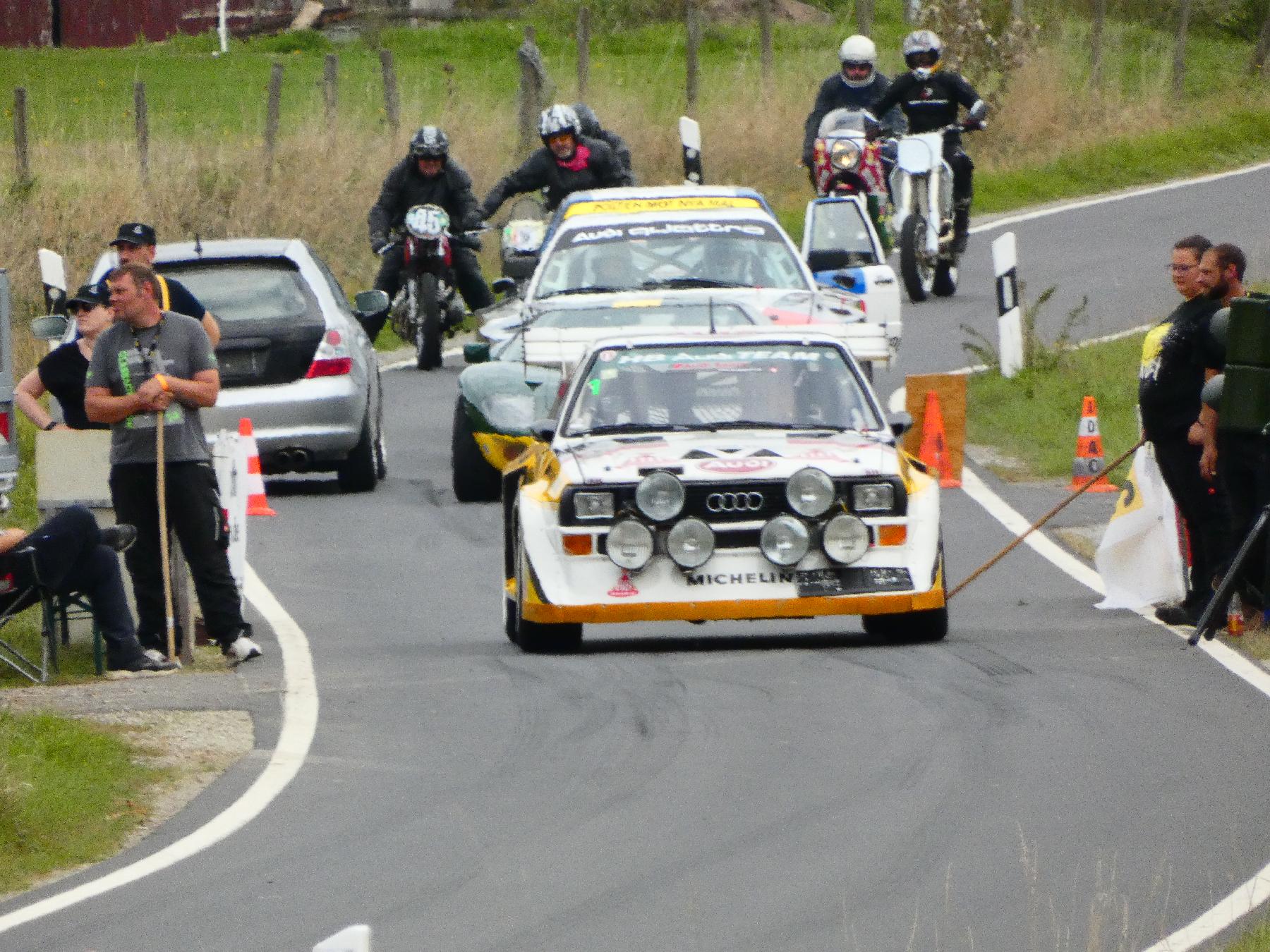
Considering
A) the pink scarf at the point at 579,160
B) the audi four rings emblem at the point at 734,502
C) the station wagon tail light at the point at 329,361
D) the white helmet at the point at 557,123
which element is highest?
the white helmet at the point at 557,123

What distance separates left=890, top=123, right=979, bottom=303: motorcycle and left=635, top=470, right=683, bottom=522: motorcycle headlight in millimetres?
12447

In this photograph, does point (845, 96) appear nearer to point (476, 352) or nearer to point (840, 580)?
point (476, 352)

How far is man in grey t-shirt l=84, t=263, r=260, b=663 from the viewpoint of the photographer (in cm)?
1183

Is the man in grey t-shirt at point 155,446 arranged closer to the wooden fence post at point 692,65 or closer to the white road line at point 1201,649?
the white road line at point 1201,649

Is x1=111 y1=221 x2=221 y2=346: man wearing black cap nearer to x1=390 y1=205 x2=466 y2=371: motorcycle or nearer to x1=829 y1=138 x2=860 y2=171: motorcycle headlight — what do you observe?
x1=390 y1=205 x2=466 y2=371: motorcycle

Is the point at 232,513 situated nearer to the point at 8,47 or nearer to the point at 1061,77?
the point at 1061,77

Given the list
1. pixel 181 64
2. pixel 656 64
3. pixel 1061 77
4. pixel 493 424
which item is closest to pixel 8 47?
pixel 181 64

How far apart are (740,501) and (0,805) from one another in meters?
3.59

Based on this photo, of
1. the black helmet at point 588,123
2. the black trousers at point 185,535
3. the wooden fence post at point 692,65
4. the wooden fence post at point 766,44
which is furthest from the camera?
the wooden fence post at point 766,44

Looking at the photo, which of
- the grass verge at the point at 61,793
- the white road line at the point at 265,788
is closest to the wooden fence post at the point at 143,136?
the white road line at the point at 265,788

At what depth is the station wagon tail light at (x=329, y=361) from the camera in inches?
670

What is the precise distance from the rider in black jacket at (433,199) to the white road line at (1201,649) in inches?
198

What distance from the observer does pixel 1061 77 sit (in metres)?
39.2

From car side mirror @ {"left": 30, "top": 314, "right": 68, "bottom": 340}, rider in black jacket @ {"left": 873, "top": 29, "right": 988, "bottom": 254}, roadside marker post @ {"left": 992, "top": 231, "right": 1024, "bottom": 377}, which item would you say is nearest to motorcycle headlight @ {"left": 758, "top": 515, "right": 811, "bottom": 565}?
car side mirror @ {"left": 30, "top": 314, "right": 68, "bottom": 340}
